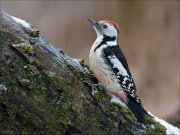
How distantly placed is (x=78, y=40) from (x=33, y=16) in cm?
122

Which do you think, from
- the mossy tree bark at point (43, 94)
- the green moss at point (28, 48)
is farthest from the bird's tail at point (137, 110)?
the green moss at point (28, 48)

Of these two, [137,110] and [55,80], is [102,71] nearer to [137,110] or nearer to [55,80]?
[137,110]

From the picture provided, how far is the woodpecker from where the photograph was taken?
350 cm

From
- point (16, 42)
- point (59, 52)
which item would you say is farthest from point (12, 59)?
point (59, 52)

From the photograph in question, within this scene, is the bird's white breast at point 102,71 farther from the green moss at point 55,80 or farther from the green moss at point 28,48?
the green moss at point 28,48

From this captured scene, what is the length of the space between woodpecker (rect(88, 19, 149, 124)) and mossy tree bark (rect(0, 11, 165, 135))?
0.19 meters

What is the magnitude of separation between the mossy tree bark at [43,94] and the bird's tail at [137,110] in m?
0.13

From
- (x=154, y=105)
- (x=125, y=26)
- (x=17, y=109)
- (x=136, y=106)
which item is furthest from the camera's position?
(x=125, y=26)

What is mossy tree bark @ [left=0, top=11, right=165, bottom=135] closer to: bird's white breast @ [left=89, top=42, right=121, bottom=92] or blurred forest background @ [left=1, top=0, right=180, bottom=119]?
bird's white breast @ [left=89, top=42, right=121, bottom=92]

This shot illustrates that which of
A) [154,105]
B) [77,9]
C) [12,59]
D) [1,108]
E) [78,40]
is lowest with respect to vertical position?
[1,108]

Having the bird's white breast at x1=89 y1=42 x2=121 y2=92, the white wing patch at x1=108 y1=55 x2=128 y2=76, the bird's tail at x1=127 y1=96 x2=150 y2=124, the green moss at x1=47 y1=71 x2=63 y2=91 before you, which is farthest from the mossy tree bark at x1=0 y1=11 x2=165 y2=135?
the white wing patch at x1=108 y1=55 x2=128 y2=76

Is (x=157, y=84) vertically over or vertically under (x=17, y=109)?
over

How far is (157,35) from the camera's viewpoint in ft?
32.2

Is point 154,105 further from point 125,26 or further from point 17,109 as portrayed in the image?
point 17,109
